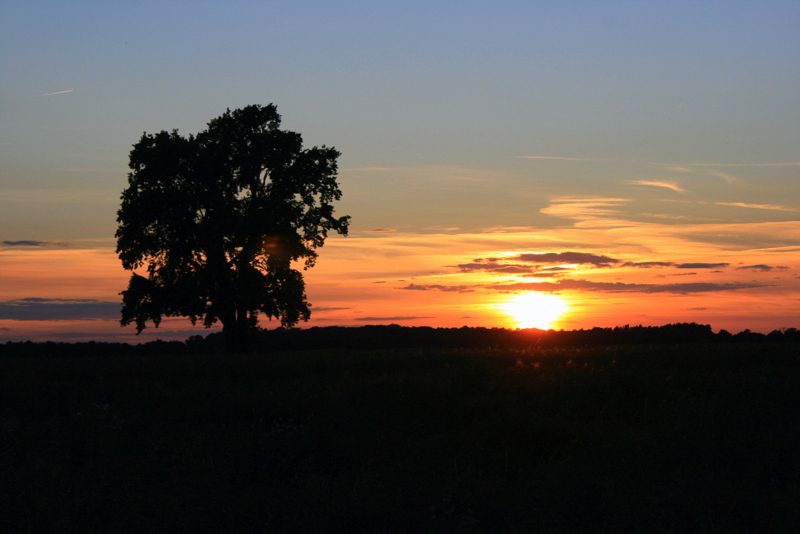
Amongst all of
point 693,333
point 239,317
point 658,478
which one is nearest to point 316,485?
point 658,478

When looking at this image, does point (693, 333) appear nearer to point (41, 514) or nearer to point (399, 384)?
point (399, 384)

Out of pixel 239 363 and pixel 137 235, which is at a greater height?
pixel 137 235

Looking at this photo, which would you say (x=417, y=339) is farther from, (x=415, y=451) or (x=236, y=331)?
(x=415, y=451)

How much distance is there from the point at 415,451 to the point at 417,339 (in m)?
23.0

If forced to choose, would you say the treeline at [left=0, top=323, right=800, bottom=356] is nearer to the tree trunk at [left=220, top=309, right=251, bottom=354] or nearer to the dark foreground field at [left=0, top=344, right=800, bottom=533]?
the tree trunk at [left=220, top=309, right=251, bottom=354]

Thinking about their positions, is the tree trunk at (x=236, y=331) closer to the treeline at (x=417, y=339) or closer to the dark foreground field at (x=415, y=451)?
the treeline at (x=417, y=339)

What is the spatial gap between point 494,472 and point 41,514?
20.7ft

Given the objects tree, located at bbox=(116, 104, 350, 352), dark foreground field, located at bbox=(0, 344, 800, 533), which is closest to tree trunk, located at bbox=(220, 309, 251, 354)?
tree, located at bbox=(116, 104, 350, 352)

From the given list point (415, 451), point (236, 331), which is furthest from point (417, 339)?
point (415, 451)

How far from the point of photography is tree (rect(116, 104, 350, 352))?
27.6 meters

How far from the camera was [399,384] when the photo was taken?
14188 mm

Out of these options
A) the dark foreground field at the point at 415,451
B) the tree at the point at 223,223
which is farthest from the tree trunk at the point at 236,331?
the dark foreground field at the point at 415,451

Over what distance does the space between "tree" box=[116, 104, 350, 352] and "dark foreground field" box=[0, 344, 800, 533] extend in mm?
11217

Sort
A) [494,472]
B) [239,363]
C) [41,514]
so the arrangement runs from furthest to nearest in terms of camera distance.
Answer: [239,363], [494,472], [41,514]
